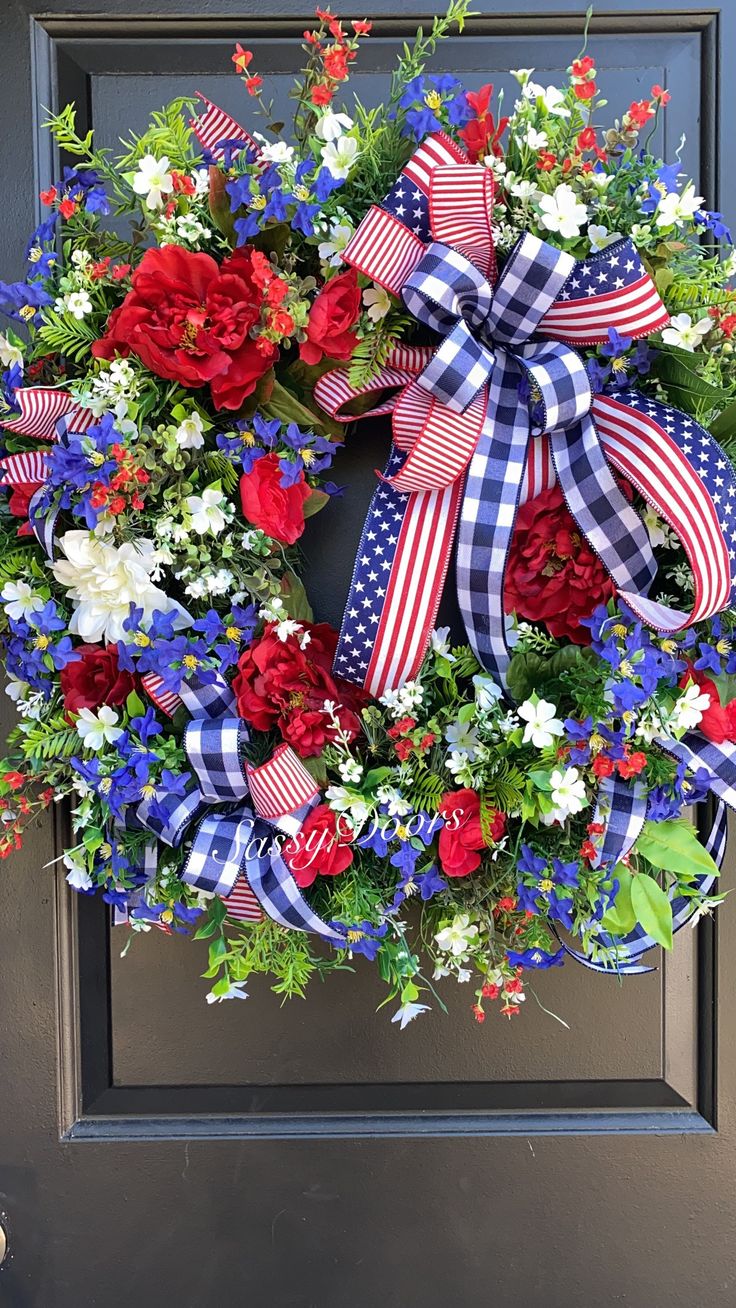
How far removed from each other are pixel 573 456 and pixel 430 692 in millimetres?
371

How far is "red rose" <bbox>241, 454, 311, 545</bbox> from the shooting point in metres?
1.08

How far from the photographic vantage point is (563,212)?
1.04 meters

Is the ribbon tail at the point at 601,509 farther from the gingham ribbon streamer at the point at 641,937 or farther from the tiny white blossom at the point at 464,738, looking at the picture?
the gingham ribbon streamer at the point at 641,937

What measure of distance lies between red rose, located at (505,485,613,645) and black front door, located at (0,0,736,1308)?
2.09ft

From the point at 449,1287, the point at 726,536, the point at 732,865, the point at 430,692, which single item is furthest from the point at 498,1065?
the point at 726,536

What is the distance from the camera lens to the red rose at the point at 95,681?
1.15m

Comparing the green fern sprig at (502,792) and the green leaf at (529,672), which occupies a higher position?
the green leaf at (529,672)

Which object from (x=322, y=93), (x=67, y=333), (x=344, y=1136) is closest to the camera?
(x=322, y=93)

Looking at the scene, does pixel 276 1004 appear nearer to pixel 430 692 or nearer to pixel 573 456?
pixel 430 692

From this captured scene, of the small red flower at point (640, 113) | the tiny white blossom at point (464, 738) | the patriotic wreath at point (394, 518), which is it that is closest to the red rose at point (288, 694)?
the patriotic wreath at point (394, 518)

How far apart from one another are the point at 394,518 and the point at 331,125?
19.3 inches

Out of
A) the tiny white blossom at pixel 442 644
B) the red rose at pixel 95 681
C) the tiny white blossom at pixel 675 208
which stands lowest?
the red rose at pixel 95 681

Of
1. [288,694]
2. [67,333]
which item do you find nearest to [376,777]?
[288,694]

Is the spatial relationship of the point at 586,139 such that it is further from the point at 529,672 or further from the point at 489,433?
the point at 529,672
